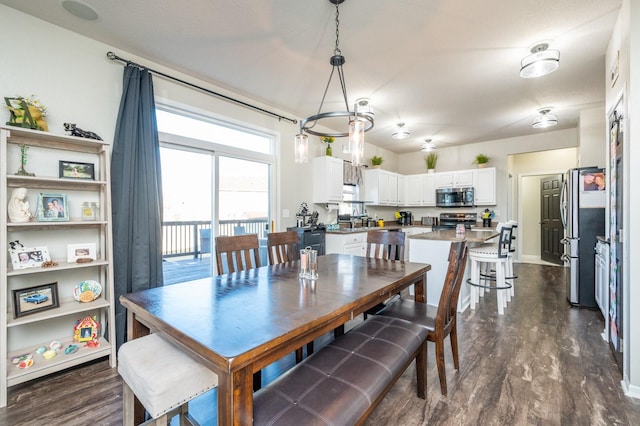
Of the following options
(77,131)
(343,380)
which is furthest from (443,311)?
(77,131)

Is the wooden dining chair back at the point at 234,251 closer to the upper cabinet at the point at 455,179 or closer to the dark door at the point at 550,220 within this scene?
the upper cabinet at the point at 455,179

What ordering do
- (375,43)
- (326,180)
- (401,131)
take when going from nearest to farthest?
1. (375,43)
2. (326,180)
3. (401,131)

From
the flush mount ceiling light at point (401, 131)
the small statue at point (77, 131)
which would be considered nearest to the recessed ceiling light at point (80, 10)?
the small statue at point (77, 131)

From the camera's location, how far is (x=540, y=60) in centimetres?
259

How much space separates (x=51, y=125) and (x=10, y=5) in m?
0.88

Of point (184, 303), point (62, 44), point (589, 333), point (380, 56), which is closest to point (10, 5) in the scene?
point (62, 44)

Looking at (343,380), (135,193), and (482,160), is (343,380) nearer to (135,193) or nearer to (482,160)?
(135,193)

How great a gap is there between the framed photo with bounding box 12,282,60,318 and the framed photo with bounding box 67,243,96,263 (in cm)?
22

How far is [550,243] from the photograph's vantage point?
636 cm

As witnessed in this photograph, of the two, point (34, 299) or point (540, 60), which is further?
point (540, 60)

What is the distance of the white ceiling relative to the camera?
212 cm

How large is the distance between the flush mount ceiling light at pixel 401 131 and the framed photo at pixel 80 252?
451 centimetres

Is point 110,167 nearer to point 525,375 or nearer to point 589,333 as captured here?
point 525,375

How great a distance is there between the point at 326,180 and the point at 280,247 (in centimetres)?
222
